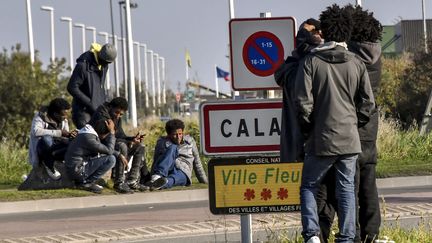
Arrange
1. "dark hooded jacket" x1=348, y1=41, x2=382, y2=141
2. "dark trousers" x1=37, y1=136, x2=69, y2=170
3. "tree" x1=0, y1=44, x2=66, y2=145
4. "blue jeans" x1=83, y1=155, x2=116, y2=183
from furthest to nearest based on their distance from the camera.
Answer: "tree" x1=0, y1=44, x2=66, y2=145 → "dark trousers" x1=37, y1=136, x2=69, y2=170 → "blue jeans" x1=83, y1=155, x2=116, y2=183 → "dark hooded jacket" x1=348, y1=41, x2=382, y2=141

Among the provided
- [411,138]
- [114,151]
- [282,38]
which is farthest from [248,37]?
[411,138]

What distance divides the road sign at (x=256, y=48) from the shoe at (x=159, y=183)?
29.9ft

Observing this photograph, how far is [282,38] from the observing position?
35.4 ft

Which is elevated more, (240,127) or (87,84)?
(87,84)

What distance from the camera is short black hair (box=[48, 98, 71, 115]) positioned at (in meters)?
19.7

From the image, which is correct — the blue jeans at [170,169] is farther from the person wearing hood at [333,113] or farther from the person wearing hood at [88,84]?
the person wearing hood at [333,113]

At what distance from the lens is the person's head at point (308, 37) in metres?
9.91

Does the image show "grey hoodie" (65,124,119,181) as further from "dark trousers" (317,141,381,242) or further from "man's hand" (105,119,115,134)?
"dark trousers" (317,141,381,242)

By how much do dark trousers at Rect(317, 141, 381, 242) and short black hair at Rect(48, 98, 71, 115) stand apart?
32.5ft

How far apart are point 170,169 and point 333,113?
1079 centimetres

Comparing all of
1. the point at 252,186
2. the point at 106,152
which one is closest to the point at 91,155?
the point at 106,152

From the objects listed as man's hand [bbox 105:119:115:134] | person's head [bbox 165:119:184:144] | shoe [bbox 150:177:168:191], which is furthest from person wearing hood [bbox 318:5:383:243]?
person's head [bbox 165:119:184:144]

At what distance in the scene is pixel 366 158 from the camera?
1019 centimetres

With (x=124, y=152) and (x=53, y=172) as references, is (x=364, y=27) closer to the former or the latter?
(x=124, y=152)
